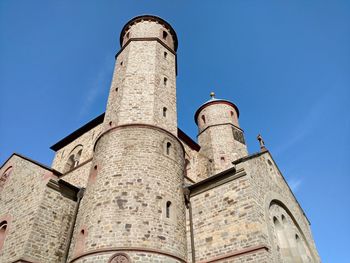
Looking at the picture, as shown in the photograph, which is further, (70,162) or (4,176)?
(70,162)

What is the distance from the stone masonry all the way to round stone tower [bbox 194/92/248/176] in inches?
237

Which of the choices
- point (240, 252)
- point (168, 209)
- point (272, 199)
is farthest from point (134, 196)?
point (272, 199)

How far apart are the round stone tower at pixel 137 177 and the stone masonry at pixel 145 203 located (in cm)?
4

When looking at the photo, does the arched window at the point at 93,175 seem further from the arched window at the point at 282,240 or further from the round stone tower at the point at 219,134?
the round stone tower at the point at 219,134

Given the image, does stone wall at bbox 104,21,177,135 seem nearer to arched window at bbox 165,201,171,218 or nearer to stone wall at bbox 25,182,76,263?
arched window at bbox 165,201,171,218

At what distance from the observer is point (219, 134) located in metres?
22.9

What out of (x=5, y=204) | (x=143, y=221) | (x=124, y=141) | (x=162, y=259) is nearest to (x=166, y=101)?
(x=124, y=141)

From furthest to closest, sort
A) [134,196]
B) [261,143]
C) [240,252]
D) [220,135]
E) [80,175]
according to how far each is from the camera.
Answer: [220,135]
[80,175]
[261,143]
[134,196]
[240,252]

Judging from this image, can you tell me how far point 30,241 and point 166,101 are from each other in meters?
9.02

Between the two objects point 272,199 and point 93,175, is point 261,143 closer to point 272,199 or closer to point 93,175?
point 272,199

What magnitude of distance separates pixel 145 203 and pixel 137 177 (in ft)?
3.79

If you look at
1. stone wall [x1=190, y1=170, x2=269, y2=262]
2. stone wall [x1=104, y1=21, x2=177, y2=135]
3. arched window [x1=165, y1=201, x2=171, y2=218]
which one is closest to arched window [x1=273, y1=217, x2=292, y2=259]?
stone wall [x1=190, y1=170, x2=269, y2=262]

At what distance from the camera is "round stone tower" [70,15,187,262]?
1011cm

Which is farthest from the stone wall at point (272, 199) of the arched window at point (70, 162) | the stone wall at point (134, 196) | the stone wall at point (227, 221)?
the arched window at point (70, 162)
